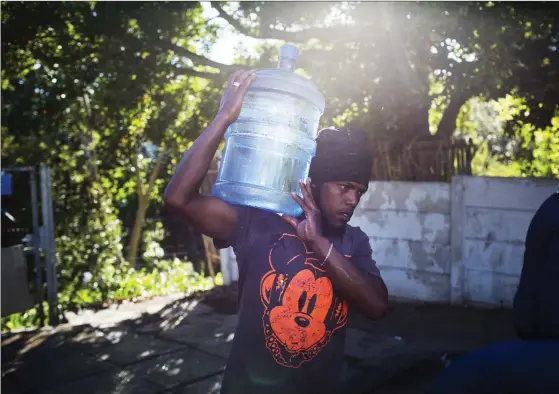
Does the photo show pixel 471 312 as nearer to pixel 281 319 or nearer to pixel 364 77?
pixel 364 77

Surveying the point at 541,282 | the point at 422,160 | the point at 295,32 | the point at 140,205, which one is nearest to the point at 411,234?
the point at 422,160

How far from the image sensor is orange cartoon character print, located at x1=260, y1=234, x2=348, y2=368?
6.47 ft

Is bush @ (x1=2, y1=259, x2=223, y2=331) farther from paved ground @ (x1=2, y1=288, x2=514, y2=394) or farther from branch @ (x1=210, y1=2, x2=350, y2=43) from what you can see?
branch @ (x1=210, y1=2, x2=350, y2=43)

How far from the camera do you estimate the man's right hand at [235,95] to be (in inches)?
78.3

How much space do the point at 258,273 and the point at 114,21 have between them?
300 inches

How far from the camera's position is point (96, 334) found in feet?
22.7

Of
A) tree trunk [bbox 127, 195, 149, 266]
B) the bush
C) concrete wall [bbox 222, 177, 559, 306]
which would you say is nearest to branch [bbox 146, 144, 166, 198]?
tree trunk [bbox 127, 195, 149, 266]

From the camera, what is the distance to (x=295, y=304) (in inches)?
78.7

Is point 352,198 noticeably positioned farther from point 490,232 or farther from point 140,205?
point 140,205

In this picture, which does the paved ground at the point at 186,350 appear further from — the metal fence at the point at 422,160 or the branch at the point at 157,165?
the branch at the point at 157,165

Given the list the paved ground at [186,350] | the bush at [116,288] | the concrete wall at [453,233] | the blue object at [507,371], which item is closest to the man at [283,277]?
the blue object at [507,371]

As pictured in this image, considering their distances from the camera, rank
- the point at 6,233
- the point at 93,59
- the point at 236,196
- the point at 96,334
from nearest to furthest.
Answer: the point at 236,196 → the point at 96,334 → the point at 6,233 → the point at 93,59

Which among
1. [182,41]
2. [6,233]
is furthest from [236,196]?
[182,41]

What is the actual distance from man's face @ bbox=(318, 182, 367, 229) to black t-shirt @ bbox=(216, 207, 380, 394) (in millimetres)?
127
